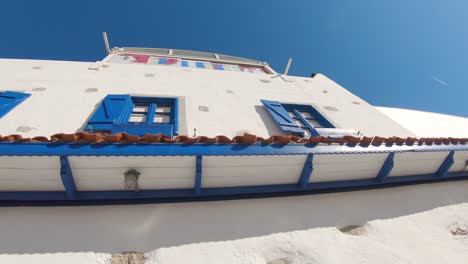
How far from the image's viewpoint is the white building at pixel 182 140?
4.59m

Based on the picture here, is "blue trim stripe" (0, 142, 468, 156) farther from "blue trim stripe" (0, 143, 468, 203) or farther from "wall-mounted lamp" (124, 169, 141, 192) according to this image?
"wall-mounted lamp" (124, 169, 141, 192)

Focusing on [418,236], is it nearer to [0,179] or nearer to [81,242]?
[81,242]

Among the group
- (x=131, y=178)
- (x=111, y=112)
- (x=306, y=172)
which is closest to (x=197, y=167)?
(x=131, y=178)

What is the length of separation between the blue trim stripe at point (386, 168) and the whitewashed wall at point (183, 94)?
2230mm

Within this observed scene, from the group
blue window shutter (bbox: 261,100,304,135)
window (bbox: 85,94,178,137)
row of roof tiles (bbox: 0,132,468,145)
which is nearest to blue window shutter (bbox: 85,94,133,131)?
window (bbox: 85,94,178,137)

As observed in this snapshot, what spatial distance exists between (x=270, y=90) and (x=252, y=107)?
97.1 inches

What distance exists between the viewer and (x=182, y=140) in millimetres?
4828

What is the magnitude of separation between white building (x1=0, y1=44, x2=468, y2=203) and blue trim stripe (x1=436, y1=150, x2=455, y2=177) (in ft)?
0.10

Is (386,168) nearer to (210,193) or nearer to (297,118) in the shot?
(297,118)

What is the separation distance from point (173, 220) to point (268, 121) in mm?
4713

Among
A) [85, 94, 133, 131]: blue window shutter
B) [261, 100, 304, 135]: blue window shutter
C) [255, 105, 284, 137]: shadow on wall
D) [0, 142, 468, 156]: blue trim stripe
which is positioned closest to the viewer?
[0, 142, 468, 156]: blue trim stripe

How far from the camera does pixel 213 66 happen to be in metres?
13.9

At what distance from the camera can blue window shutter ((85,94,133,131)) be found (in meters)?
6.38

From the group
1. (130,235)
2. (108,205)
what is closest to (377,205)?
(130,235)
